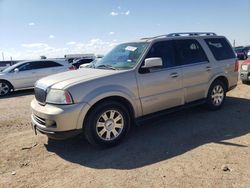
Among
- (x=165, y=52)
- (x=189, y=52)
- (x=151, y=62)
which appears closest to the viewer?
(x=151, y=62)

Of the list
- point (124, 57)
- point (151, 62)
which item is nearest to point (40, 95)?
point (124, 57)

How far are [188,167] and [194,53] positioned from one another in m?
3.17

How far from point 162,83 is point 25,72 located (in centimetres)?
912

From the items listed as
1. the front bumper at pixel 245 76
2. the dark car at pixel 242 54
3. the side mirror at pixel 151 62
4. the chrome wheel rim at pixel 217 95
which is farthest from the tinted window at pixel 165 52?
the dark car at pixel 242 54

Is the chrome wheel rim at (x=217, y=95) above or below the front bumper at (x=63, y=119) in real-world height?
below

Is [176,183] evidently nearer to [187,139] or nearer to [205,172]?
[205,172]

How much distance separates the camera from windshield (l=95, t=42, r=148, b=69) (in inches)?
205

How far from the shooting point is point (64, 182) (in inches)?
143

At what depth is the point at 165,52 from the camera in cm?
561

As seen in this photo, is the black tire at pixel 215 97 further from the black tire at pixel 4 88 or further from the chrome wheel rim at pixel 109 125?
the black tire at pixel 4 88

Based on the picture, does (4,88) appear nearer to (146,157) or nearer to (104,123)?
(104,123)

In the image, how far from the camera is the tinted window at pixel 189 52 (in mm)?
5840

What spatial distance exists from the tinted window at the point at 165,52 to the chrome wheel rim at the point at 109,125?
1434 mm

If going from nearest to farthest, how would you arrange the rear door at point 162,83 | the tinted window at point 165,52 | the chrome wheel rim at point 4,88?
the rear door at point 162,83, the tinted window at point 165,52, the chrome wheel rim at point 4,88
